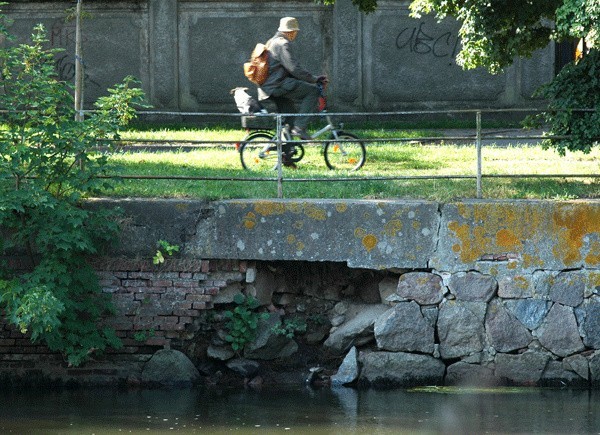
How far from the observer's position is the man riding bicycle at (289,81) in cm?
1345

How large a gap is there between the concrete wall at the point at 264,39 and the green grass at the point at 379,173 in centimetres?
322

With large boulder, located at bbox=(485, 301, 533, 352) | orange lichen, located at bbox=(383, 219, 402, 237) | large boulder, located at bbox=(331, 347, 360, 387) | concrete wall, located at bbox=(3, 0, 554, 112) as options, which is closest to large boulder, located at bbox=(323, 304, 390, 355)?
large boulder, located at bbox=(331, 347, 360, 387)

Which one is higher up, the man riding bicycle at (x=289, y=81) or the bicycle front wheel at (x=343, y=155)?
the man riding bicycle at (x=289, y=81)

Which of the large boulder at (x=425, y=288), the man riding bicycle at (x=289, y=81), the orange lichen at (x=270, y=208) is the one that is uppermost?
the man riding bicycle at (x=289, y=81)

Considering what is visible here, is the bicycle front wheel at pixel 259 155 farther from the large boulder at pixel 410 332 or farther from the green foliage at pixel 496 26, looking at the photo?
the large boulder at pixel 410 332

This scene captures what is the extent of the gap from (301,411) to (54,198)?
9.96 feet

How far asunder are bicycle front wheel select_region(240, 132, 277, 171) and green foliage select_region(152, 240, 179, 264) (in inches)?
88.6

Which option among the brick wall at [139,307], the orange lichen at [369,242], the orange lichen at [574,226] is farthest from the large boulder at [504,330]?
the brick wall at [139,307]

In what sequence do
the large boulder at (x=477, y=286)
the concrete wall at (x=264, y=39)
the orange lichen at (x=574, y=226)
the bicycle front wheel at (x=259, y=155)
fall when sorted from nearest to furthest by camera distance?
the orange lichen at (x=574, y=226), the large boulder at (x=477, y=286), the bicycle front wheel at (x=259, y=155), the concrete wall at (x=264, y=39)

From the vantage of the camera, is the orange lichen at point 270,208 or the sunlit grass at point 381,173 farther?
the sunlit grass at point 381,173

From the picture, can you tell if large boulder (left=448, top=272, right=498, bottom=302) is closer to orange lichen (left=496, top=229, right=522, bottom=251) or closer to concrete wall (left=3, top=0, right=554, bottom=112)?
orange lichen (left=496, top=229, right=522, bottom=251)

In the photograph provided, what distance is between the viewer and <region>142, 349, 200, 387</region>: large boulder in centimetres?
1122

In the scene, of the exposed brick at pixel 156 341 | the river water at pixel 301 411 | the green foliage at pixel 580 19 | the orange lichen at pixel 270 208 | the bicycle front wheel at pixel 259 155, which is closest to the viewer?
the river water at pixel 301 411

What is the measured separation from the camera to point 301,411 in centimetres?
1012
